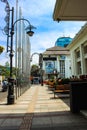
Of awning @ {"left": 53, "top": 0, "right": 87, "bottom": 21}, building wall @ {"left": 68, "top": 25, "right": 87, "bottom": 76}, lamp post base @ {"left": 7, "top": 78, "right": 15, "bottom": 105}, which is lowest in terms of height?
lamp post base @ {"left": 7, "top": 78, "right": 15, "bottom": 105}

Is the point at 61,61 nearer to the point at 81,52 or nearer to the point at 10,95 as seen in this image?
the point at 81,52

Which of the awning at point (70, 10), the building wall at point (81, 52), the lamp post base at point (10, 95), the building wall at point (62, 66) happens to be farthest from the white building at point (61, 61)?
the awning at point (70, 10)

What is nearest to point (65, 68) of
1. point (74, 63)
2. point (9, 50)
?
point (74, 63)

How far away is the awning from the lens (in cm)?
1105

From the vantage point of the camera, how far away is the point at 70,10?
39.9ft

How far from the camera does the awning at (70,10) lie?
11.1 m

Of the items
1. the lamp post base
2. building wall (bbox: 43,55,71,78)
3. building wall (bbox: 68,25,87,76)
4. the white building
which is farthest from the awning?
building wall (bbox: 43,55,71,78)

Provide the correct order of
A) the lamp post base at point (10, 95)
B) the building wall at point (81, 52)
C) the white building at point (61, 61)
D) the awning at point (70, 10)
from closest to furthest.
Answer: the awning at point (70, 10)
the lamp post base at point (10, 95)
the building wall at point (81, 52)
the white building at point (61, 61)

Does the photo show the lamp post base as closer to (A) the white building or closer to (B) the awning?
(B) the awning

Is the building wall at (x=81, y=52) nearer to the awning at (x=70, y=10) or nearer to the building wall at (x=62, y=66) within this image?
the awning at (x=70, y=10)

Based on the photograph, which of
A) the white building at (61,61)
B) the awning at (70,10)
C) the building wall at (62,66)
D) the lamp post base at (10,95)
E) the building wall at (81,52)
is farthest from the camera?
the building wall at (62,66)

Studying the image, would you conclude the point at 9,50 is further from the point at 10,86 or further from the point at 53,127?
the point at 53,127

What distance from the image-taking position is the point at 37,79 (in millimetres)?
90312

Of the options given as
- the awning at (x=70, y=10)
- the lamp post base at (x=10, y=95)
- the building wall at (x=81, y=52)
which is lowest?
the lamp post base at (x=10, y=95)
